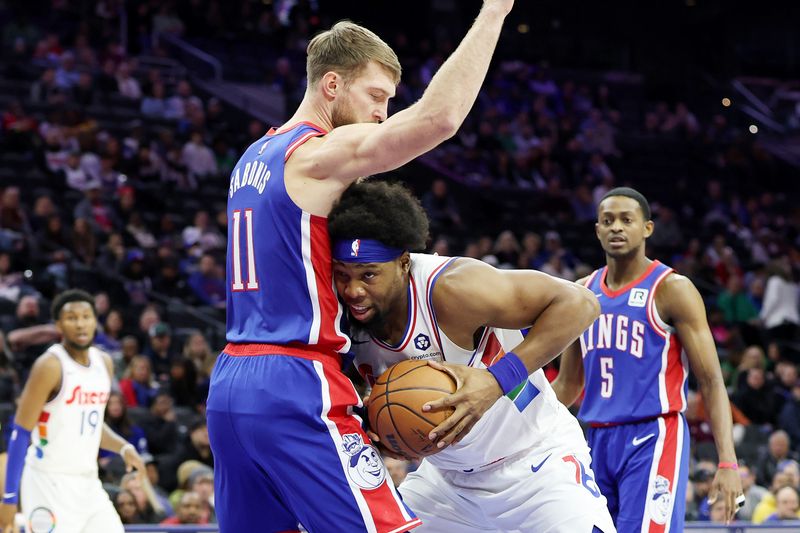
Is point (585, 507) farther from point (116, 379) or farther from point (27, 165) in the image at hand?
point (27, 165)

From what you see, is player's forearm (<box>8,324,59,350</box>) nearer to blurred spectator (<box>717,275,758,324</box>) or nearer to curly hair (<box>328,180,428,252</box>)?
curly hair (<box>328,180,428,252</box>)

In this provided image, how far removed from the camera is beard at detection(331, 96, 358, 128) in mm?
3406

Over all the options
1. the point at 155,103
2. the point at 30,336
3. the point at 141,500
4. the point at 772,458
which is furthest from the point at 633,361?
the point at 155,103

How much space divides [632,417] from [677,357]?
36 cm

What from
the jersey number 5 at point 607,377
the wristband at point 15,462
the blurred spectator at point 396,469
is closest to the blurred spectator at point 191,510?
the blurred spectator at point 396,469

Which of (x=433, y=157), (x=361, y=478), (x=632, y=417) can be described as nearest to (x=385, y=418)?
(x=361, y=478)

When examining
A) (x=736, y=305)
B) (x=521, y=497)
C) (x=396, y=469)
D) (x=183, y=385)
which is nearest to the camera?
(x=521, y=497)

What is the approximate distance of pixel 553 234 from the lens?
14.1 meters

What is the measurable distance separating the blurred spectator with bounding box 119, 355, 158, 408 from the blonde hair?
6080mm

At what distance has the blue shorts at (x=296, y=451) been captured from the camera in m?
3.08

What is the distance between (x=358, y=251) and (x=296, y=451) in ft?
2.00

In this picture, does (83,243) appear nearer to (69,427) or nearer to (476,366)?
(69,427)

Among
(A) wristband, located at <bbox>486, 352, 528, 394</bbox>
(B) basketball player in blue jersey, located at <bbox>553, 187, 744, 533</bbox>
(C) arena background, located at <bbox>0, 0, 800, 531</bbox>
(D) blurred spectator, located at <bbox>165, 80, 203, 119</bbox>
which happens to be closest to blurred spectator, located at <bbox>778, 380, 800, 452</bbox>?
(C) arena background, located at <bbox>0, 0, 800, 531</bbox>

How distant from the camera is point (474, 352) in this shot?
355cm
